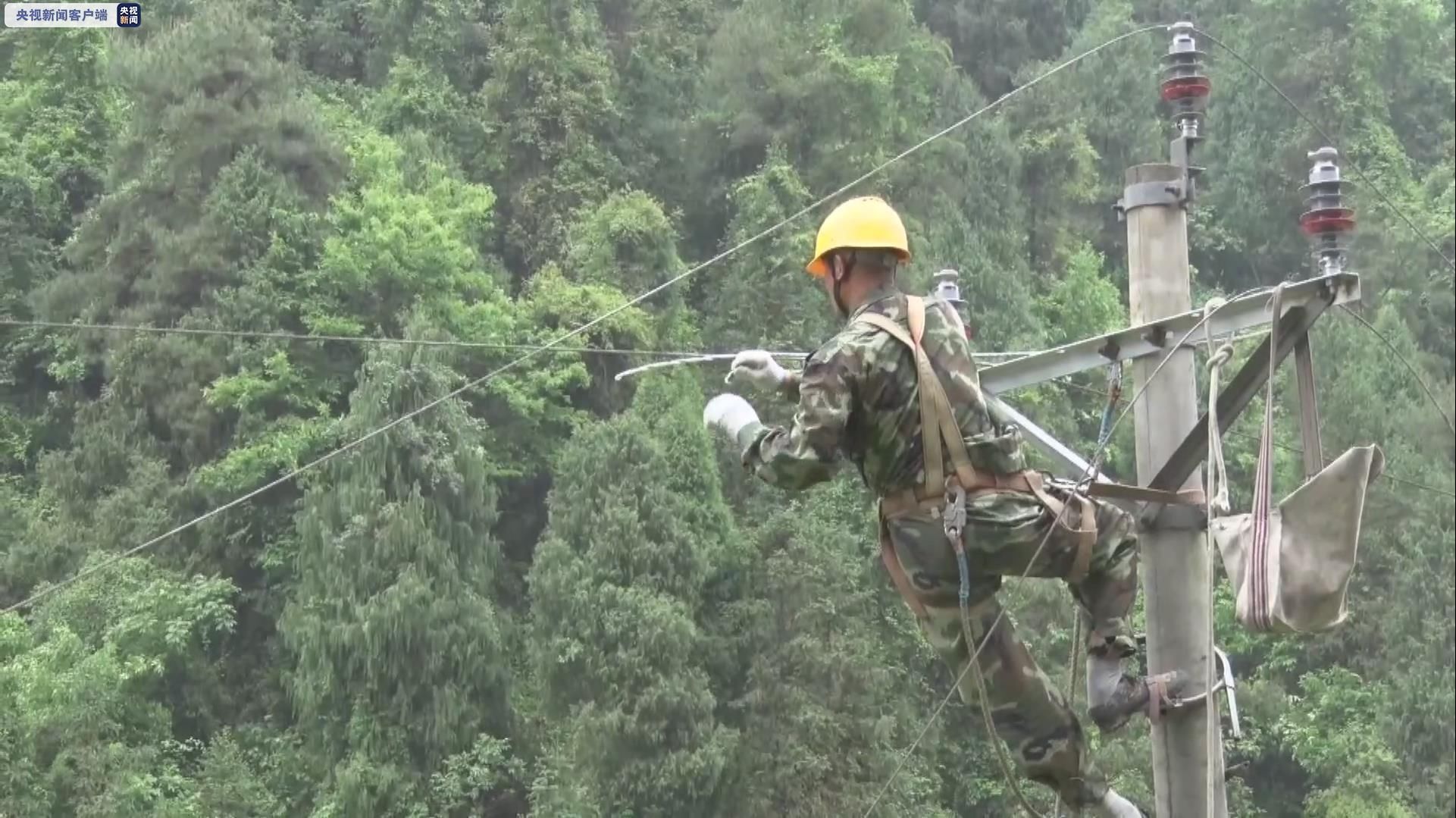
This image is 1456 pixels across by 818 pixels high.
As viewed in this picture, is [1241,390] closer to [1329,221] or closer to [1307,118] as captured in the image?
[1329,221]

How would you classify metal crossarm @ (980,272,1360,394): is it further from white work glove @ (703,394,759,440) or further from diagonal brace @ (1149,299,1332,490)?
white work glove @ (703,394,759,440)

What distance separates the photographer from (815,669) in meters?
16.4

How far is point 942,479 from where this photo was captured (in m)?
3.47

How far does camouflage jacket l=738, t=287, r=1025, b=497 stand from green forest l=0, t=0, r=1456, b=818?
966cm

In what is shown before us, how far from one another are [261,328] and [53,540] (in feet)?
11.4

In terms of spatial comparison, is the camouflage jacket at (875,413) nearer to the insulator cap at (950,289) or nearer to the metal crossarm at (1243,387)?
the metal crossarm at (1243,387)

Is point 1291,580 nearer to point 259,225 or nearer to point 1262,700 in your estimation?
point 1262,700

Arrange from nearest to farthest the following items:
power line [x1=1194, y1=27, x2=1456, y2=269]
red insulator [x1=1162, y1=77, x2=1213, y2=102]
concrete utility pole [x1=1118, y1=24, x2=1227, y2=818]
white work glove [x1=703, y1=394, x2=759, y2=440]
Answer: white work glove [x1=703, y1=394, x2=759, y2=440] < concrete utility pole [x1=1118, y1=24, x2=1227, y2=818] < red insulator [x1=1162, y1=77, x2=1213, y2=102] < power line [x1=1194, y1=27, x2=1456, y2=269]

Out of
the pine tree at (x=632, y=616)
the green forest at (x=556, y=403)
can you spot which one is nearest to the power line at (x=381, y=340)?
the green forest at (x=556, y=403)

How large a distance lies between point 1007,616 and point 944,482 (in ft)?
1.32

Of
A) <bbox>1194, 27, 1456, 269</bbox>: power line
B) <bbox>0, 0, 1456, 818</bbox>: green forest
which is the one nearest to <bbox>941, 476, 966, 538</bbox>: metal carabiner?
<bbox>1194, 27, 1456, 269</bbox>: power line

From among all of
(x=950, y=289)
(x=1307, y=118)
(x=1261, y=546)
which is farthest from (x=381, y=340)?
(x=1261, y=546)

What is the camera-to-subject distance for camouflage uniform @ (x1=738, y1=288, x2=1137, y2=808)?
3414 mm

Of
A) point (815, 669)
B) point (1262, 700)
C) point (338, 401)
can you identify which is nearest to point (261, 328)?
point (338, 401)
